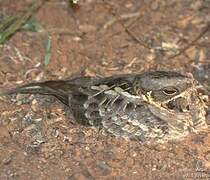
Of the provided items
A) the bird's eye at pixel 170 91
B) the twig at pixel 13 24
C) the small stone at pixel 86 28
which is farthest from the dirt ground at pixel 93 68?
the bird's eye at pixel 170 91

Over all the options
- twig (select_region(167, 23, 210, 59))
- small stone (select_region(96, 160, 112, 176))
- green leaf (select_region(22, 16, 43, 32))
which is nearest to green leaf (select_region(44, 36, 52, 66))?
green leaf (select_region(22, 16, 43, 32))

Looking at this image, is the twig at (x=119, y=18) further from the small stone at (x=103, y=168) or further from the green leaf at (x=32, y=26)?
the small stone at (x=103, y=168)

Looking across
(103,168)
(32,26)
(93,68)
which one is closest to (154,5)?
(93,68)

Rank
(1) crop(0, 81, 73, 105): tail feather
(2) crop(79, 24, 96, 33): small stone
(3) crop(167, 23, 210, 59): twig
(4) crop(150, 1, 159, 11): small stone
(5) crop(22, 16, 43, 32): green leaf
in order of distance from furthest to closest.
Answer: (4) crop(150, 1, 159, 11): small stone < (2) crop(79, 24, 96, 33): small stone < (5) crop(22, 16, 43, 32): green leaf < (3) crop(167, 23, 210, 59): twig < (1) crop(0, 81, 73, 105): tail feather

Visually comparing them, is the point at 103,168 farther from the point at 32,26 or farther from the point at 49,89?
the point at 32,26

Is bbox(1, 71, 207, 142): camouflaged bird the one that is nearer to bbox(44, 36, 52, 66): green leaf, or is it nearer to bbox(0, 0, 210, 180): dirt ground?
bbox(0, 0, 210, 180): dirt ground

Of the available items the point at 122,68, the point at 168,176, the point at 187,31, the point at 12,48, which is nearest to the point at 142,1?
the point at 187,31
